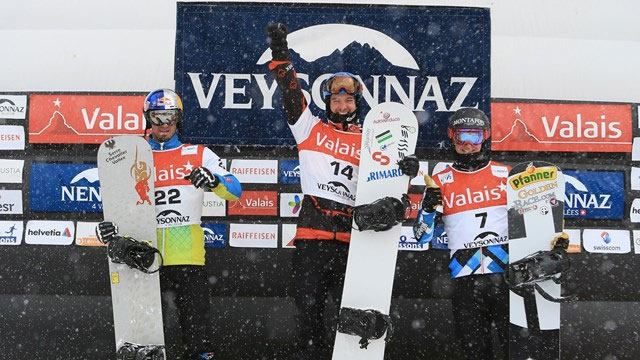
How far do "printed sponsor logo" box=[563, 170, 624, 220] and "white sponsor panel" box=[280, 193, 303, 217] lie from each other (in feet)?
5.62

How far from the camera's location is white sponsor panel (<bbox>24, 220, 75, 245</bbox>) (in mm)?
4230

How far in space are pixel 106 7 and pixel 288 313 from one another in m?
2.33

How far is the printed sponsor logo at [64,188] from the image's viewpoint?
4219 mm

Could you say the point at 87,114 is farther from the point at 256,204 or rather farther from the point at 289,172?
the point at 289,172

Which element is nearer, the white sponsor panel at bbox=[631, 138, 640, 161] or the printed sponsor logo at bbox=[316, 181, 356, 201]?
the printed sponsor logo at bbox=[316, 181, 356, 201]

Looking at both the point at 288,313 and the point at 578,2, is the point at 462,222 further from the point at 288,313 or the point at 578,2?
the point at 578,2

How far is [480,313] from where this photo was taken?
→ 3082 millimetres

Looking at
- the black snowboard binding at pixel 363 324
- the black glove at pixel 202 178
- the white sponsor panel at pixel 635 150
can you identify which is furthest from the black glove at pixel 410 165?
the white sponsor panel at pixel 635 150

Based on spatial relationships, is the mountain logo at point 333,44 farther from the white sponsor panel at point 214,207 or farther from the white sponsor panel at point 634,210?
the white sponsor panel at point 634,210

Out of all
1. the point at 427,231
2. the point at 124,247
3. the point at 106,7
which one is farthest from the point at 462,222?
the point at 106,7

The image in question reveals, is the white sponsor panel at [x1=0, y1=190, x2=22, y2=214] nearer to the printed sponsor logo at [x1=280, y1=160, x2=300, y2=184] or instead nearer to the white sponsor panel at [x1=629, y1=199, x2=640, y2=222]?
the printed sponsor logo at [x1=280, y1=160, x2=300, y2=184]

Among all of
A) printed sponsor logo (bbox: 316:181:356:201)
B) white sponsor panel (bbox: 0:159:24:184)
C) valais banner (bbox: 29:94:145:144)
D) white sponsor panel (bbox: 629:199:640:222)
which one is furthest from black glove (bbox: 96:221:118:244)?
white sponsor panel (bbox: 629:199:640:222)

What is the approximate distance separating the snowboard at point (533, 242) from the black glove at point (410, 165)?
47cm

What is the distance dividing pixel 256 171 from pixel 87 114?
3.70 ft
